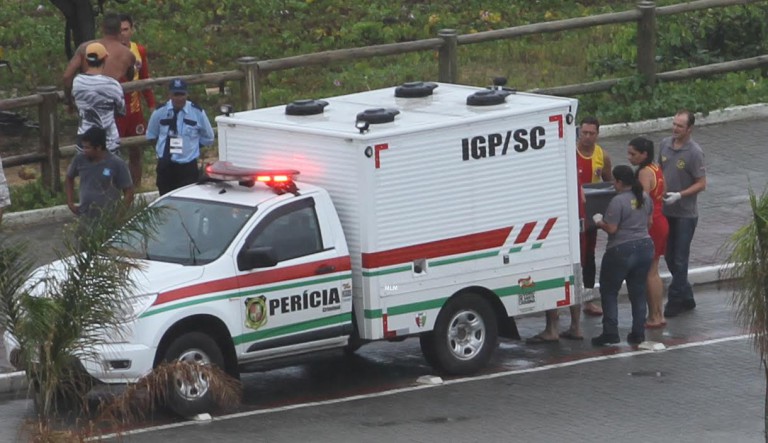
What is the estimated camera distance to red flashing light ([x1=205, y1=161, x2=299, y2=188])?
13.4 m

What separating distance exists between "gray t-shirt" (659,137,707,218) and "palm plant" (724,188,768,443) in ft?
15.6

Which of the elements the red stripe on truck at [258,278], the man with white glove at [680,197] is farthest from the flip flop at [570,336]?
the red stripe on truck at [258,278]

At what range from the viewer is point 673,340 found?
15.1 m

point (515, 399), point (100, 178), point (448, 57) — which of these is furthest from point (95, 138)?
point (448, 57)

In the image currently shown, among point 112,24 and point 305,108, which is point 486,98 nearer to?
point 305,108

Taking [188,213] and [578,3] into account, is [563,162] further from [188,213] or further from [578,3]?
[578,3]

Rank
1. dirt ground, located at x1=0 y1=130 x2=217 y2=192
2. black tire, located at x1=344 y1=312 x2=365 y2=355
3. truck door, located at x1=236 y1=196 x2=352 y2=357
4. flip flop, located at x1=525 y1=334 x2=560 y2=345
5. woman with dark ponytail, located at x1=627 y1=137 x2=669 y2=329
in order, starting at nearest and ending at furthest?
truck door, located at x1=236 y1=196 x2=352 y2=357 < black tire, located at x1=344 y1=312 x2=365 y2=355 < woman with dark ponytail, located at x1=627 y1=137 x2=669 y2=329 < flip flop, located at x1=525 y1=334 x2=560 y2=345 < dirt ground, located at x1=0 y1=130 x2=217 y2=192

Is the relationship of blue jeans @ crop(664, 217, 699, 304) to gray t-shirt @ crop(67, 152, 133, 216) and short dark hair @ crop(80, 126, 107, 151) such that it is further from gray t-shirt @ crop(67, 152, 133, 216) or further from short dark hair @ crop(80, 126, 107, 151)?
short dark hair @ crop(80, 126, 107, 151)

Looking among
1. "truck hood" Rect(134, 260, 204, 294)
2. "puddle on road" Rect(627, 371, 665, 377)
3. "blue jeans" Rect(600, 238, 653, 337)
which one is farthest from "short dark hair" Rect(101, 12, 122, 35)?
"puddle on road" Rect(627, 371, 665, 377)

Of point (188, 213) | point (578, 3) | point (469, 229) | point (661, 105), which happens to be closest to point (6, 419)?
point (188, 213)

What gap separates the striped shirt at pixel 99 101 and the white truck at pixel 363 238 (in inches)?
124

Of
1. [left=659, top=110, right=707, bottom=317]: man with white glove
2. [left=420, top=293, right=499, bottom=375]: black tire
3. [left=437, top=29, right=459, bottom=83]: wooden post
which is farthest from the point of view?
[left=437, top=29, right=459, bottom=83]: wooden post

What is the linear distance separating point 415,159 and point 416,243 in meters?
0.64

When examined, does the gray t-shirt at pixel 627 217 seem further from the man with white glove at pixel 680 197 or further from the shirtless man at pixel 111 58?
the shirtless man at pixel 111 58
